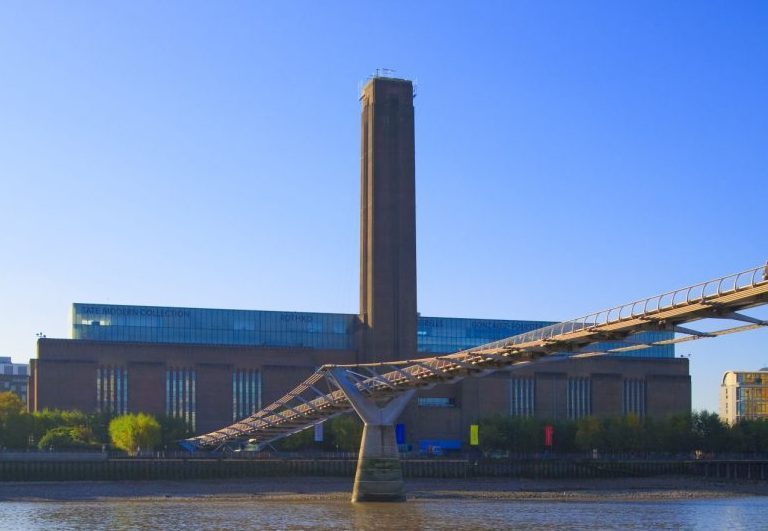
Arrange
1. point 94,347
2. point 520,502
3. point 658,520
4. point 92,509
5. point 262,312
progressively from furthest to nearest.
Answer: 1. point 262,312
2. point 94,347
3. point 520,502
4. point 92,509
5. point 658,520

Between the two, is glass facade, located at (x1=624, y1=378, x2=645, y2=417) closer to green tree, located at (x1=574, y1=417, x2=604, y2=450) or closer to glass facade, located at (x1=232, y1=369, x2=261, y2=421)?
green tree, located at (x1=574, y1=417, x2=604, y2=450)

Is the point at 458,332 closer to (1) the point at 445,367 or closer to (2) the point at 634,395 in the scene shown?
(2) the point at 634,395

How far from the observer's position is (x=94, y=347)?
14575cm

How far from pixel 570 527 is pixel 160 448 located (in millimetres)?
72783

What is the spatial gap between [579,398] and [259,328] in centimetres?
4050

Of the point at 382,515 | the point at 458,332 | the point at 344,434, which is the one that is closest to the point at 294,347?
the point at 344,434

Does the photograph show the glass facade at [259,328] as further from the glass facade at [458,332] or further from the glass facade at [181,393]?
the glass facade at [181,393]

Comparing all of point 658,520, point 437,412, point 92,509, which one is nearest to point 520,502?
point 658,520

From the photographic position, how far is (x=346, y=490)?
100062 mm

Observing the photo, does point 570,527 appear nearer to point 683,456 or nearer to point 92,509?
point 92,509

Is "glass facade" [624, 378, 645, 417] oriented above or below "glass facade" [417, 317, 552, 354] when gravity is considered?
below

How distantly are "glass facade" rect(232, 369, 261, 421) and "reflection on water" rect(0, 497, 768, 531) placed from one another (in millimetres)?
62857

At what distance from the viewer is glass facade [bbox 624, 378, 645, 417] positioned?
165 meters

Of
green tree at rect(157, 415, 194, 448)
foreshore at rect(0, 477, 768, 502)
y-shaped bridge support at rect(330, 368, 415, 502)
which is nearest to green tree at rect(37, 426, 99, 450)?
green tree at rect(157, 415, 194, 448)
